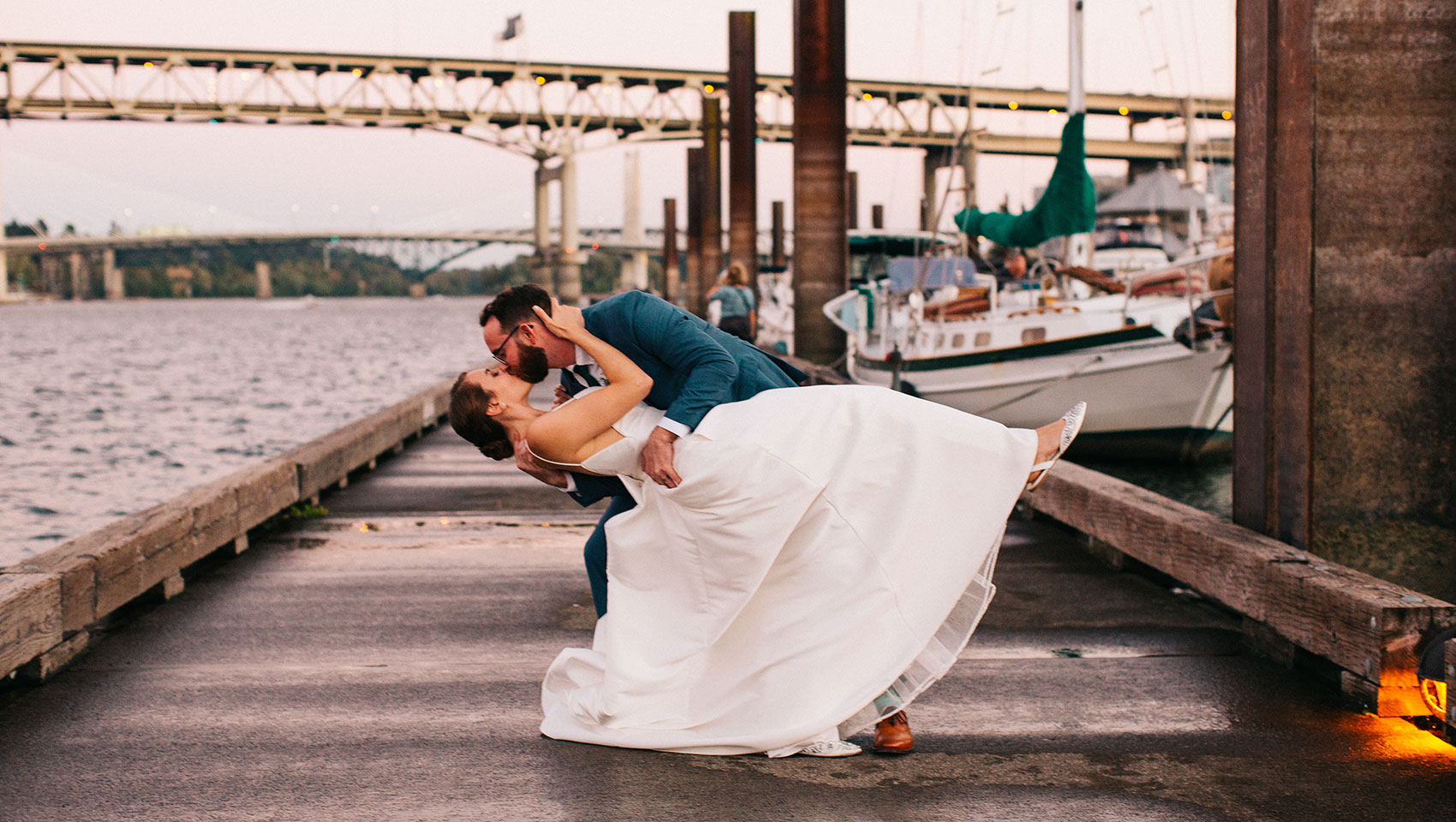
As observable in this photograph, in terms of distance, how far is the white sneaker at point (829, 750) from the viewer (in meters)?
4.10

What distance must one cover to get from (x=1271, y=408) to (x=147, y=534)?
197 inches

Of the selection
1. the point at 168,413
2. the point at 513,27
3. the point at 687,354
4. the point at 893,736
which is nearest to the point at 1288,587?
the point at 893,736

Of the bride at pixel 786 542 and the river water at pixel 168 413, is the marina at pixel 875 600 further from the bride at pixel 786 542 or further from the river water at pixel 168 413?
the river water at pixel 168 413

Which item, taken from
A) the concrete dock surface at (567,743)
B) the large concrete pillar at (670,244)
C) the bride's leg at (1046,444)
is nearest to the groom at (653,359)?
the concrete dock surface at (567,743)

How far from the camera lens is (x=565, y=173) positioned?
99812 millimetres

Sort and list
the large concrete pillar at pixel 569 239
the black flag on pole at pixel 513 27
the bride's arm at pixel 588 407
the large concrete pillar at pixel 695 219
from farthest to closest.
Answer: the black flag on pole at pixel 513 27, the large concrete pillar at pixel 569 239, the large concrete pillar at pixel 695 219, the bride's arm at pixel 588 407

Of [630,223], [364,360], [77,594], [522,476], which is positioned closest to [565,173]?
[630,223]

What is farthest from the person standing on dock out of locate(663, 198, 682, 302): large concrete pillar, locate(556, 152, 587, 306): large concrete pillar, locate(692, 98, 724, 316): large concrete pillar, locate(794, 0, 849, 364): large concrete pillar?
locate(556, 152, 587, 306): large concrete pillar

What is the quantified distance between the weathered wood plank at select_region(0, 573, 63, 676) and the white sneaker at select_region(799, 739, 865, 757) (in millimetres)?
2837

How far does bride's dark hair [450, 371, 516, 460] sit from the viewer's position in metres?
4.08

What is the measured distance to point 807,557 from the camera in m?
3.89

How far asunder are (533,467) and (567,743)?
3.05 feet

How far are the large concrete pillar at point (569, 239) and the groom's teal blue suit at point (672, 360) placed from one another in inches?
3684

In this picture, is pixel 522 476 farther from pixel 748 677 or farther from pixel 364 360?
pixel 364 360
